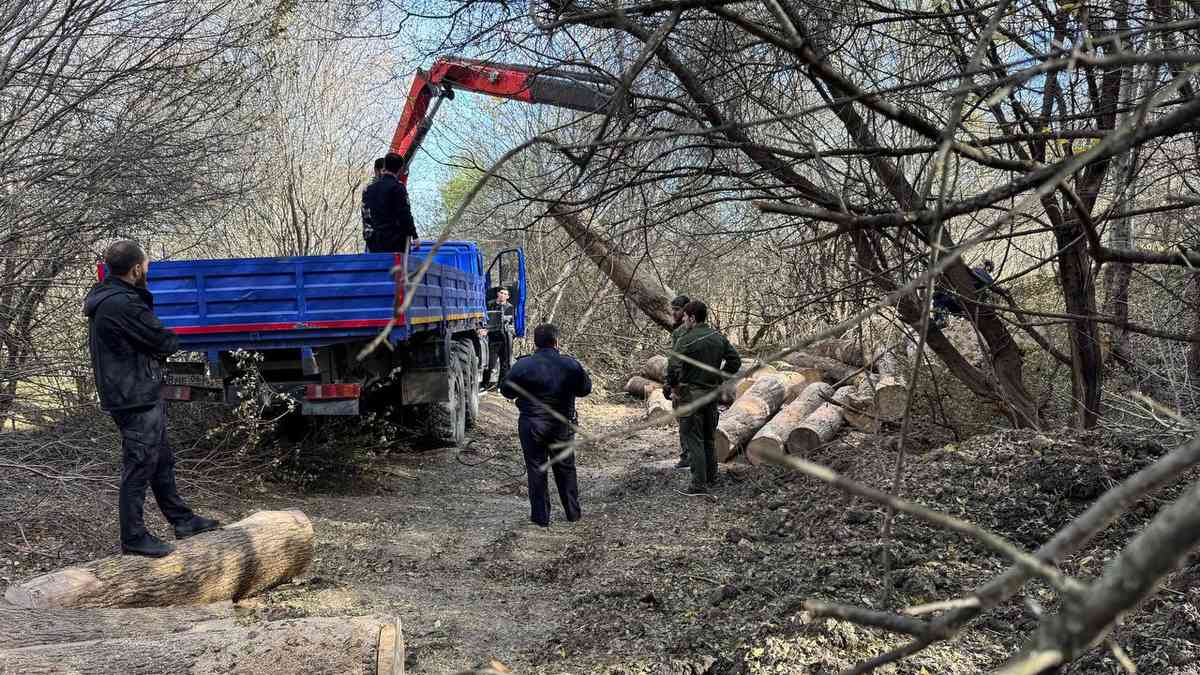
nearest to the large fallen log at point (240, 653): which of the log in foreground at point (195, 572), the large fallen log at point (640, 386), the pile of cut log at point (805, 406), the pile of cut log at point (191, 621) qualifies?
the pile of cut log at point (191, 621)

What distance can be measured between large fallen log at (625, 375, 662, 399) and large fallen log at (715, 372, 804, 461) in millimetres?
4521

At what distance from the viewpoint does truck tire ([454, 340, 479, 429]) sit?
1057cm

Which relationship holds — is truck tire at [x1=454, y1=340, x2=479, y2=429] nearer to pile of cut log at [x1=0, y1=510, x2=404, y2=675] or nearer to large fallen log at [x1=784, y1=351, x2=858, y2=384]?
large fallen log at [x1=784, y1=351, x2=858, y2=384]

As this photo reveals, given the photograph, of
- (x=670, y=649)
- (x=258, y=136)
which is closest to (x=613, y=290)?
(x=258, y=136)

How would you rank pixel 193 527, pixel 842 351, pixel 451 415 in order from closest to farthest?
pixel 193 527 < pixel 451 415 < pixel 842 351

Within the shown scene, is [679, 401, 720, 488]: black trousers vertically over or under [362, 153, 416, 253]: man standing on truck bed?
under

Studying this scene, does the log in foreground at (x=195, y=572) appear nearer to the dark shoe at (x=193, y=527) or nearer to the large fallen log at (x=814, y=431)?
the dark shoe at (x=193, y=527)

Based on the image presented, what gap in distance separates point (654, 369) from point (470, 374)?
18.3 feet

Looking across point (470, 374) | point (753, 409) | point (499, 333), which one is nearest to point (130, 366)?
point (470, 374)

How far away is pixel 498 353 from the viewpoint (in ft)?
45.2

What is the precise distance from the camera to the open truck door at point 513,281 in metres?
14.2

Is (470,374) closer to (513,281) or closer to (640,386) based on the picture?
(513,281)

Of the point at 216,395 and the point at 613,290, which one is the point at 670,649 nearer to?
the point at 216,395

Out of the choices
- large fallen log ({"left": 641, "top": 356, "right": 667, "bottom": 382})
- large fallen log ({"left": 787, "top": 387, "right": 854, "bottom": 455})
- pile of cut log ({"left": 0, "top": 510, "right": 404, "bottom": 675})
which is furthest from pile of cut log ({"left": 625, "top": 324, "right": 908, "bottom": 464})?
pile of cut log ({"left": 0, "top": 510, "right": 404, "bottom": 675})
